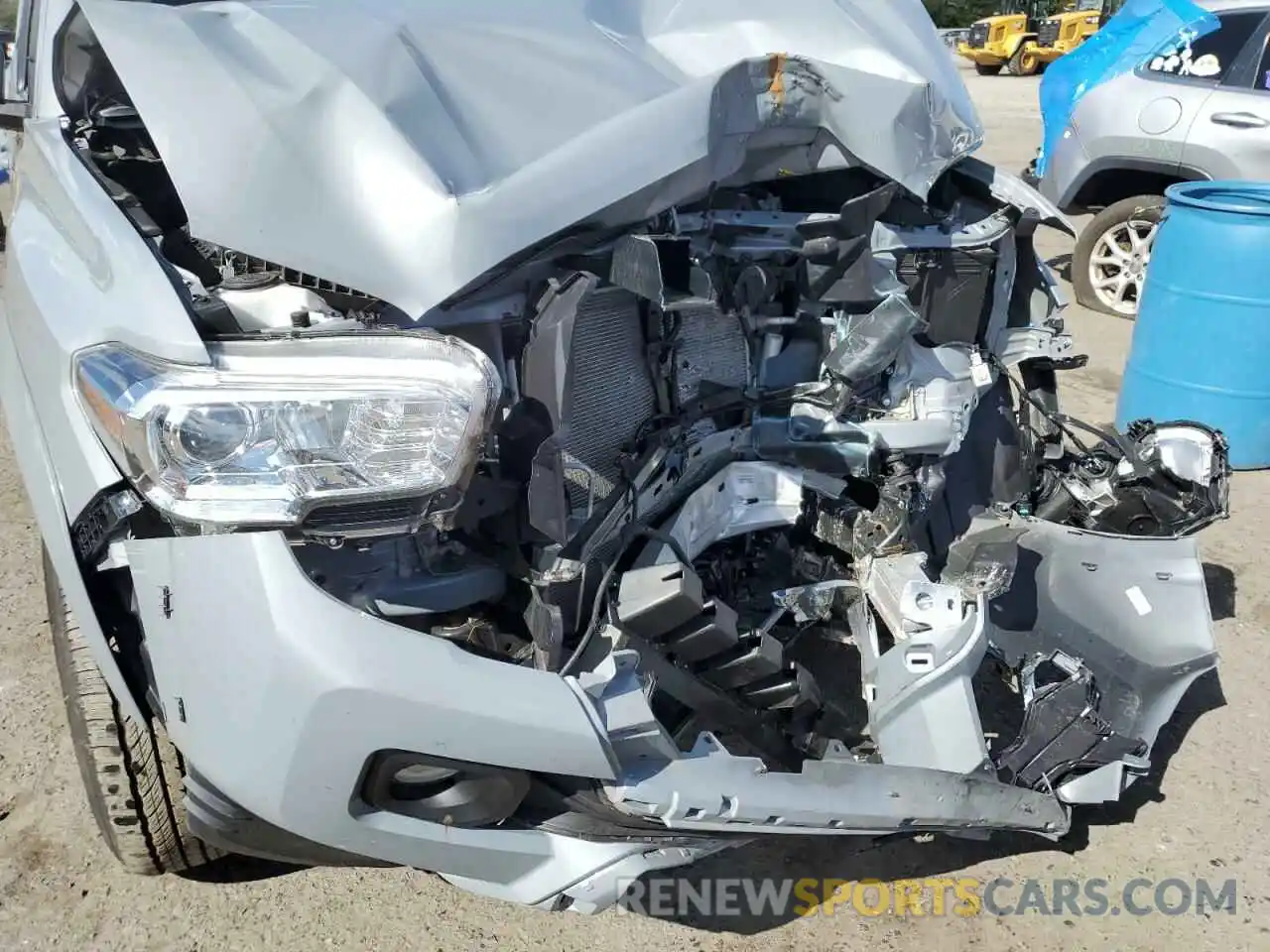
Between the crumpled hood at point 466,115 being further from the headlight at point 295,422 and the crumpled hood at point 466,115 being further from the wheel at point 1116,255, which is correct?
the wheel at point 1116,255

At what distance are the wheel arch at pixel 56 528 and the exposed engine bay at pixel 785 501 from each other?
0.38 meters

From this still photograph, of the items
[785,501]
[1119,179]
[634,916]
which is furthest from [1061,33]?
[634,916]

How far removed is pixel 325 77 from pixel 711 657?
4.25 ft

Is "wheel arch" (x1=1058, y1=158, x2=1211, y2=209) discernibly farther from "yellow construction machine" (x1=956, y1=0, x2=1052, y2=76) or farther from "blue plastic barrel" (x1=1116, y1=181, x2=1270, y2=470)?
"yellow construction machine" (x1=956, y1=0, x2=1052, y2=76)

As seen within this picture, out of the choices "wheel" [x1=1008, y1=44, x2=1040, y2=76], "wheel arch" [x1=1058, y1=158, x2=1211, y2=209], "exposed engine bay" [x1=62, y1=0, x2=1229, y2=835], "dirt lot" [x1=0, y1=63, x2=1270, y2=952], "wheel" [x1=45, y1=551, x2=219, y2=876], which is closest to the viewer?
"exposed engine bay" [x1=62, y1=0, x2=1229, y2=835]

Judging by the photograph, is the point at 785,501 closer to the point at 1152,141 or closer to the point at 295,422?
the point at 295,422

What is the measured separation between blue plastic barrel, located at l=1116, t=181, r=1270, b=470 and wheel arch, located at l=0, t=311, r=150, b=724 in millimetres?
4080

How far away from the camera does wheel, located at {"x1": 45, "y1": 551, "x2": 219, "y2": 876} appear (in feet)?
6.92

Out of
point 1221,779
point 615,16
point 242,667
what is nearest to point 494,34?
point 615,16

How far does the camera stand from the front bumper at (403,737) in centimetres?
147

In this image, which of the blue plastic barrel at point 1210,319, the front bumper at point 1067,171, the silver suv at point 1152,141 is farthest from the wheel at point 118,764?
the front bumper at point 1067,171

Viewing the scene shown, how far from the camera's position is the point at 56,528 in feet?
5.53

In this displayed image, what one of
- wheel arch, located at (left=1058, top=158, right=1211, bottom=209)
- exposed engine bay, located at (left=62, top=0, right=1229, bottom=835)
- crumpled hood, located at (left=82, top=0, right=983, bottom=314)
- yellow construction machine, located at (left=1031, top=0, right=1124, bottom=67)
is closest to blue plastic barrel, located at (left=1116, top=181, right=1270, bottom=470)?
exposed engine bay, located at (left=62, top=0, right=1229, bottom=835)

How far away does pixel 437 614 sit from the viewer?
178cm
